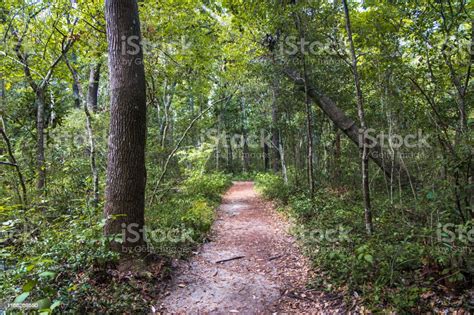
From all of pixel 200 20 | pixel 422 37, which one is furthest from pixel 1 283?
pixel 200 20

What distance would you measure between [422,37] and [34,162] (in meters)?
9.94

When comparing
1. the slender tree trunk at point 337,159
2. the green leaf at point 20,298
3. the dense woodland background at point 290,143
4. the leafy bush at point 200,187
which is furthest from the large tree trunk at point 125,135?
the slender tree trunk at point 337,159

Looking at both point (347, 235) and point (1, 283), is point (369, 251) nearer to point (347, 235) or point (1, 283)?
point (347, 235)

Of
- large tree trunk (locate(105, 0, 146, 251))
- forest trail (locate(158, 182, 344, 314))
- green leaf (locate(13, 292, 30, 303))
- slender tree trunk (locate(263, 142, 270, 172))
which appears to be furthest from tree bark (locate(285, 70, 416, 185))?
slender tree trunk (locate(263, 142, 270, 172))

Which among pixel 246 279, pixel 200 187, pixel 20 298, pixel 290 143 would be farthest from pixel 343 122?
pixel 20 298

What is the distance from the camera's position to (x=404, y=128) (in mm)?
6469

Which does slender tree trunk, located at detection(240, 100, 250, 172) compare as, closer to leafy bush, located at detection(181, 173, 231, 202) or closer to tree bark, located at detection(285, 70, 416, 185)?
leafy bush, located at detection(181, 173, 231, 202)

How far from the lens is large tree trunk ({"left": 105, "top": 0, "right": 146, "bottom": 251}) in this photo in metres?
4.30

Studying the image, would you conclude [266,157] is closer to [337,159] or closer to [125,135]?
[337,159]

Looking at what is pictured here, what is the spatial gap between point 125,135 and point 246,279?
124 inches

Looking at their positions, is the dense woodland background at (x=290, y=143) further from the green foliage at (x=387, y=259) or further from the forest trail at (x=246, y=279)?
the forest trail at (x=246, y=279)

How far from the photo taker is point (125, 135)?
14.3ft

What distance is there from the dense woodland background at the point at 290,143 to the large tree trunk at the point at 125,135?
0.05 metres

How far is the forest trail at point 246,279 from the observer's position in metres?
3.81
